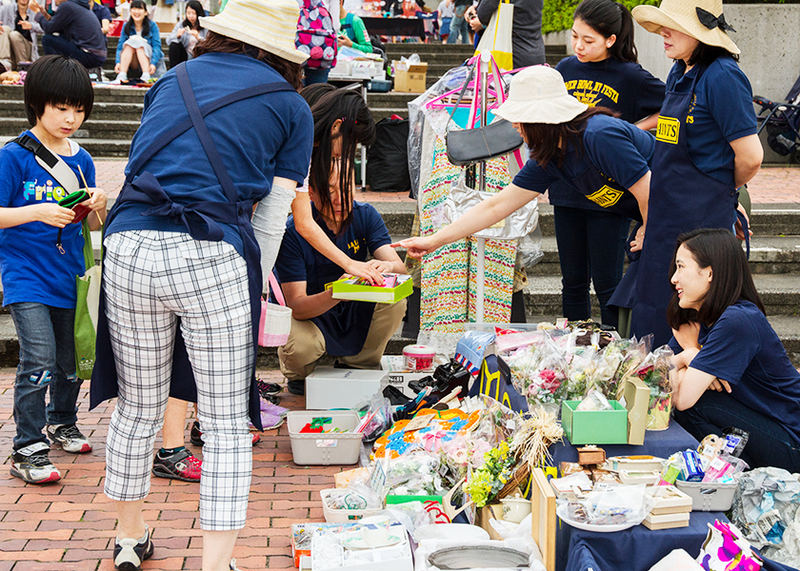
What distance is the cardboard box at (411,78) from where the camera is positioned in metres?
9.79

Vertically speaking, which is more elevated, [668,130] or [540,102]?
[540,102]

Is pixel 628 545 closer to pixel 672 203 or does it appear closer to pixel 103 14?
pixel 672 203

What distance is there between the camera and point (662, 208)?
3.26m

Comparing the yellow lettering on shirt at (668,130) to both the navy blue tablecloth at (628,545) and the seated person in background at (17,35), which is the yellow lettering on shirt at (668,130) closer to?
the navy blue tablecloth at (628,545)

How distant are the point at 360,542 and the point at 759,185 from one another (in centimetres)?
670

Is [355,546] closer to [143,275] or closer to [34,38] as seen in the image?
[143,275]

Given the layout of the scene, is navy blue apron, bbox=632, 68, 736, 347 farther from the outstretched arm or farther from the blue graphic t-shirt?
the blue graphic t-shirt

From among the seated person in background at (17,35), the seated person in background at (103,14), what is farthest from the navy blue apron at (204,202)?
the seated person in background at (103,14)

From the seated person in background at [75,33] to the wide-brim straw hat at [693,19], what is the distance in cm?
822

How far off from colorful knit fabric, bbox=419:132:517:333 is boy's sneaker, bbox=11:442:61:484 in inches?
88.5

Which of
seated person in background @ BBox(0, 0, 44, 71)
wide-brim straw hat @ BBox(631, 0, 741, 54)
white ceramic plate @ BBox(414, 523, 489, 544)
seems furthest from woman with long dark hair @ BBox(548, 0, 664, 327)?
seated person in background @ BBox(0, 0, 44, 71)

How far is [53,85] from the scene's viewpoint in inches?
127

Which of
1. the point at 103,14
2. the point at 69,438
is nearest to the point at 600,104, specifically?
the point at 69,438

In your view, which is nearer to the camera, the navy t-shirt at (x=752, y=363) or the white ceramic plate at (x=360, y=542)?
the white ceramic plate at (x=360, y=542)
